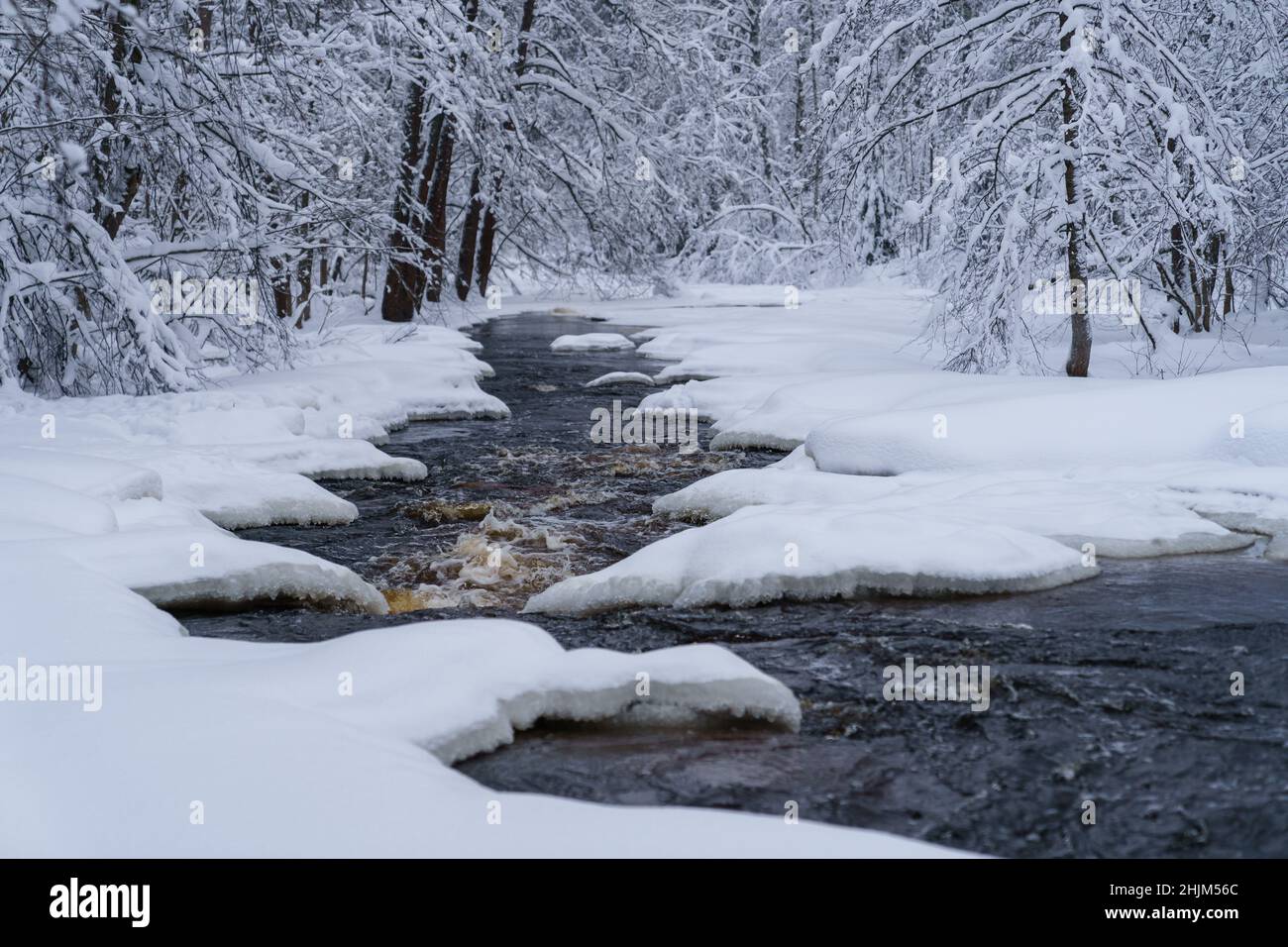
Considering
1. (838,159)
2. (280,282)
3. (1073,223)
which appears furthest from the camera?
(280,282)

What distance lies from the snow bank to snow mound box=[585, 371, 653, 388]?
3.90m

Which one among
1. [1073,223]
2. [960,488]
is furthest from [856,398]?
[960,488]

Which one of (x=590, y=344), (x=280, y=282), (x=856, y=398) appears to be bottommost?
(x=856, y=398)

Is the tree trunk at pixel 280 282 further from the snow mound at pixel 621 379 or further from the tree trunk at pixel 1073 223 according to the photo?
the tree trunk at pixel 1073 223

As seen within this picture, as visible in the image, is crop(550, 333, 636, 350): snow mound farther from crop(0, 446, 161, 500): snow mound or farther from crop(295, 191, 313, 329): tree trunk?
crop(0, 446, 161, 500): snow mound

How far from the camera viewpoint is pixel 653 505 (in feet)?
24.9

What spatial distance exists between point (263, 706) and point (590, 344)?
1475 cm

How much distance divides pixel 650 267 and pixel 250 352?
38.2 ft

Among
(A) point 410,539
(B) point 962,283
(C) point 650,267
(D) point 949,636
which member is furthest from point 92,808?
(C) point 650,267

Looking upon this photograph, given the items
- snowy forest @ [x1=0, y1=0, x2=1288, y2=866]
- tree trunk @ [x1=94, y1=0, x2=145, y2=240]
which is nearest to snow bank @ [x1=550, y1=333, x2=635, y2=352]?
snowy forest @ [x1=0, y1=0, x2=1288, y2=866]

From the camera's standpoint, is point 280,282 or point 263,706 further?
point 280,282

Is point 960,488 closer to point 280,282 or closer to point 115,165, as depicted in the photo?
point 115,165
